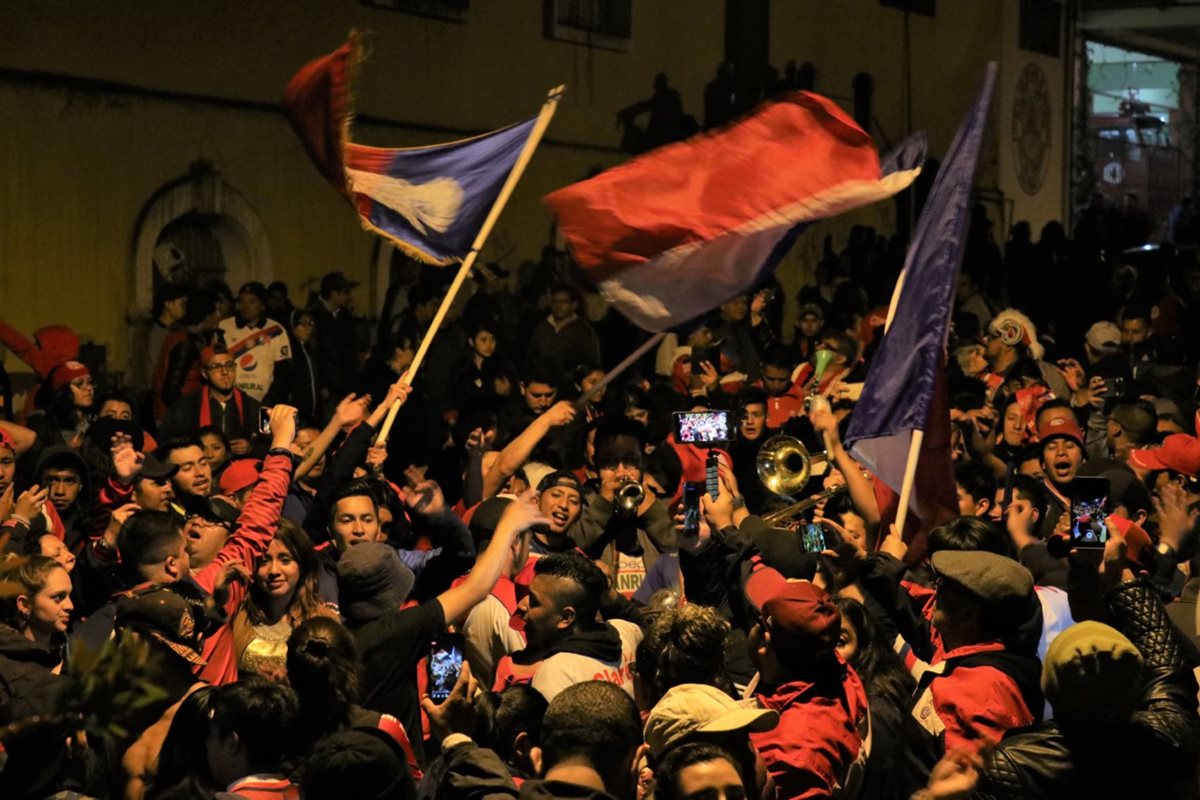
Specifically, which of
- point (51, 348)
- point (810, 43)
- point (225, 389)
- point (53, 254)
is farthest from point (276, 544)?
point (810, 43)

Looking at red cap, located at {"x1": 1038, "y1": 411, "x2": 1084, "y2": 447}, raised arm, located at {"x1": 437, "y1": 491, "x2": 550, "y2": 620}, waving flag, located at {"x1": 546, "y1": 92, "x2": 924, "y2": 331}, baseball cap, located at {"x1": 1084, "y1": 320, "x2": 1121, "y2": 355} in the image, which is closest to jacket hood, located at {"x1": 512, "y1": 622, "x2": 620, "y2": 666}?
raised arm, located at {"x1": 437, "y1": 491, "x2": 550, "y2": 620}

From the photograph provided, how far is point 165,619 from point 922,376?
129 inches

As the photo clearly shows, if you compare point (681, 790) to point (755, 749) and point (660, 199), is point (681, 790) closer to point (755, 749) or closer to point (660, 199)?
point (755, 749)

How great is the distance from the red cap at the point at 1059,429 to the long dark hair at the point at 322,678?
604 cm

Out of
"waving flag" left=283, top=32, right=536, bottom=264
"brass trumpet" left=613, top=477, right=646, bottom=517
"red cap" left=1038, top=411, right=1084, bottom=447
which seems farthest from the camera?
"red cap" left=1038, top=411, right=1084, bottom=447

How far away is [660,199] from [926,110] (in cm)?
2109

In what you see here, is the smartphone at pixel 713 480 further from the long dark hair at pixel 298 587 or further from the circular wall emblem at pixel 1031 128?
the circular wall emblem at pixel 1031 128

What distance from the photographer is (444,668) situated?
217 inches

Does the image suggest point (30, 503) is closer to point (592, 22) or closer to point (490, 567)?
point (490, 567)

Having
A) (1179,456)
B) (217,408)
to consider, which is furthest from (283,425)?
(217,408)

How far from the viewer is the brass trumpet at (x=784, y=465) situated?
9586 millimetres

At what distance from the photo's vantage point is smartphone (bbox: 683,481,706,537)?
7359 mm

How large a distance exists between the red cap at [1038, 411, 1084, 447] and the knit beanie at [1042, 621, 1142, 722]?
6117mm

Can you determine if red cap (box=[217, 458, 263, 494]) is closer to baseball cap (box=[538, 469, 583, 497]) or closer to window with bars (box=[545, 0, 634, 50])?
baseball cap (box=[538, 469, 583, 497])
